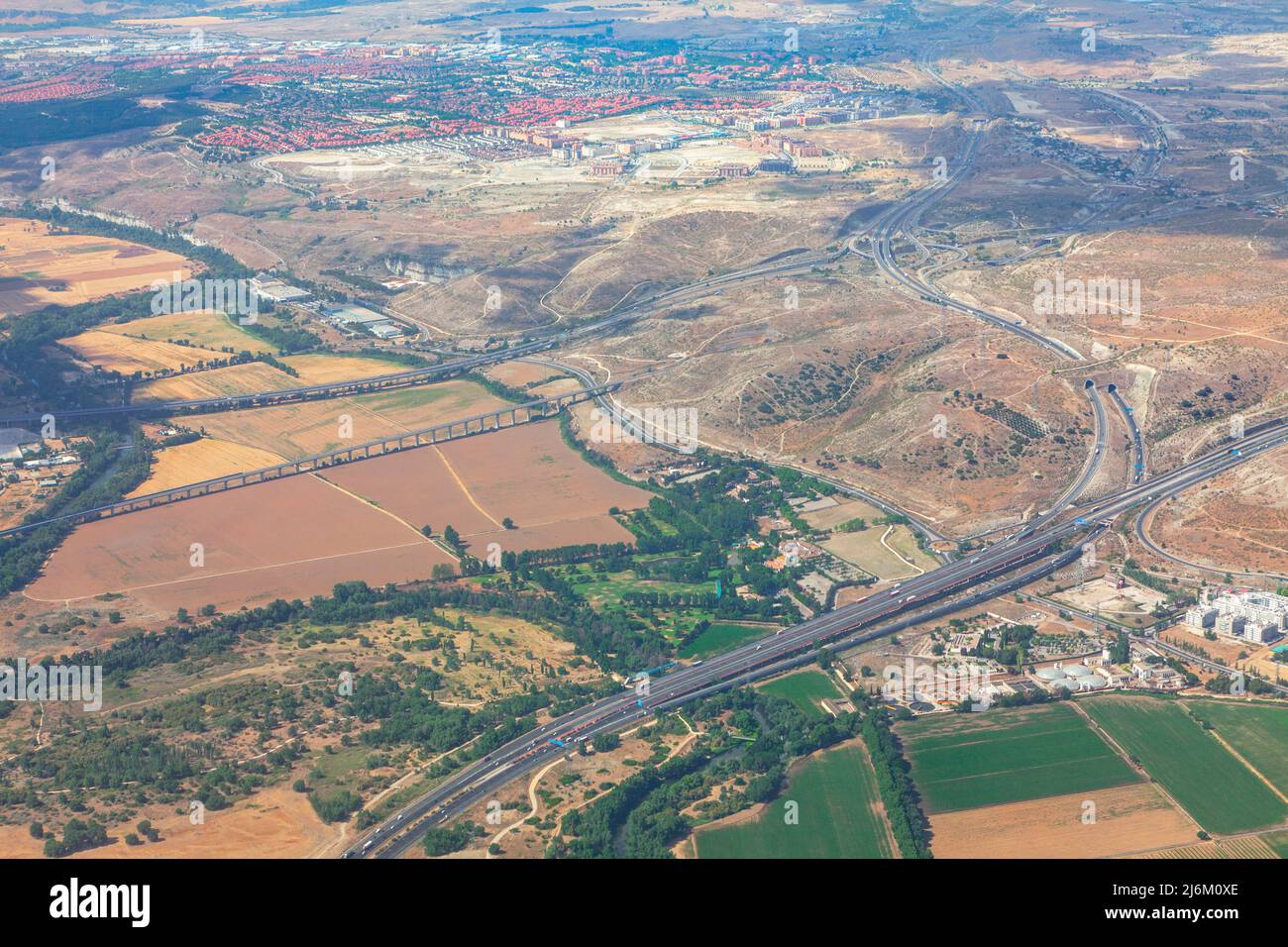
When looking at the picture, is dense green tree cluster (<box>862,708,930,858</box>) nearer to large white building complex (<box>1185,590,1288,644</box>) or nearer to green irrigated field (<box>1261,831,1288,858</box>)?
green irrigated field (<box>1261,831,1288,858</box>)

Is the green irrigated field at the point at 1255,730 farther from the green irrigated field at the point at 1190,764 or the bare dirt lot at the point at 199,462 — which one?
the bare dirt lot at the point at 199,462

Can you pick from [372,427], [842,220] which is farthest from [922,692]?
[842,220]

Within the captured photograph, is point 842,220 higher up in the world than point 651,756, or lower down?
higher up

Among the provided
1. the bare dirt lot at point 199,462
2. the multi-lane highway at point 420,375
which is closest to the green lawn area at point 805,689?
the bare dirt lot at point 199,462

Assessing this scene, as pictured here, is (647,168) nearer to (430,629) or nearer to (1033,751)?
(430,629)

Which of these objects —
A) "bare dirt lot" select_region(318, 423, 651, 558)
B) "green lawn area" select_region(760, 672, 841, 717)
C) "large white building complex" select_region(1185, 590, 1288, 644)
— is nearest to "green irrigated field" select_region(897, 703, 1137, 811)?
"green lawn area" select_region(760, 672, 841, 717)
